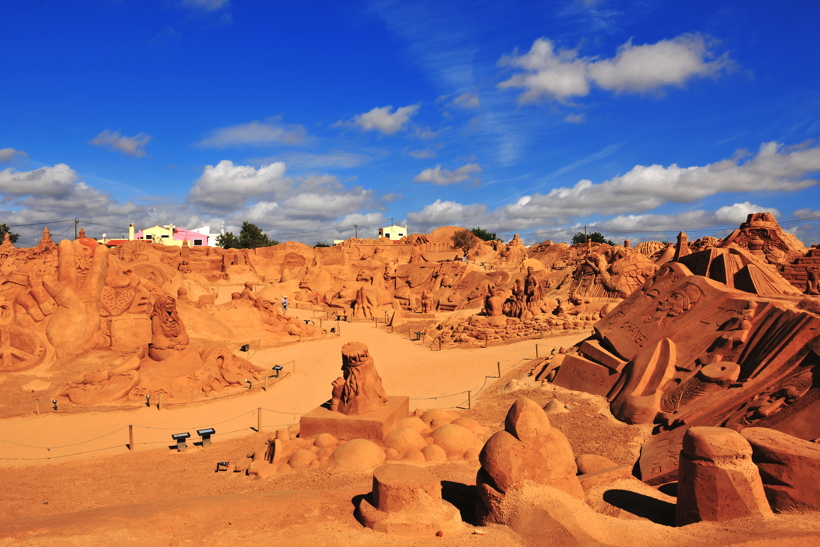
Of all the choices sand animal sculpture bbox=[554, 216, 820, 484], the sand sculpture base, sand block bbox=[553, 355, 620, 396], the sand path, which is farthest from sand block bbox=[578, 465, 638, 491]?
the sand path

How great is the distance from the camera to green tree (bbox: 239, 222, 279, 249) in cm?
6169

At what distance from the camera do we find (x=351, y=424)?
774cm

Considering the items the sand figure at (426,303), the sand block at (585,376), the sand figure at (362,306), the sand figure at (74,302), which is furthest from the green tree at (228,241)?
the sand block at (585,376)

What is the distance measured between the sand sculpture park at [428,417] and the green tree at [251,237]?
139ft

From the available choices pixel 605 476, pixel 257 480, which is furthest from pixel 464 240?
pixel 605 476

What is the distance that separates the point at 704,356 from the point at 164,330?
11.9 meters

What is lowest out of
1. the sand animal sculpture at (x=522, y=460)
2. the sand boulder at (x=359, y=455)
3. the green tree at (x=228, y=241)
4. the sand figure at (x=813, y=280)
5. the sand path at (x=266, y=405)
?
the sand path at (x=266, y=405)

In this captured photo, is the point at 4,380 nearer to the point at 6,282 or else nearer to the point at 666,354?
the point at 6,282

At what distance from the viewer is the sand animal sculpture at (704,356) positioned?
6191 millimetres

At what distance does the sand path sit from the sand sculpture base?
2.52m

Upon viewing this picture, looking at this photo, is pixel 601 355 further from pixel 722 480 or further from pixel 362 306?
pixel 362 306

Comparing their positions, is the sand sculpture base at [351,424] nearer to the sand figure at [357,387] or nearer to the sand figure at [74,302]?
the sand figure at [357,387]

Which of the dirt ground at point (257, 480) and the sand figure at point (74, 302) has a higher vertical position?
the sand figure at point (74, 302)

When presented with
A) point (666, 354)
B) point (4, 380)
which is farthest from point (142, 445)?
point (666, 354)
